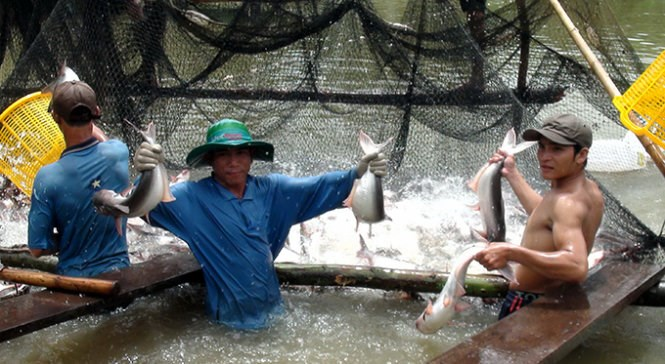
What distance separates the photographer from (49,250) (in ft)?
14.0

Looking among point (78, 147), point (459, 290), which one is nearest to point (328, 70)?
point (78, 147)

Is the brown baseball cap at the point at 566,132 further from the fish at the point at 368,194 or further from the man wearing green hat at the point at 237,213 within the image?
the man wearing green hat at the point at 237,213

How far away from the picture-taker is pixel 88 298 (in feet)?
13.9

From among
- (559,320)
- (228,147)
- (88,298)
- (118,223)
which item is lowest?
(559,320)

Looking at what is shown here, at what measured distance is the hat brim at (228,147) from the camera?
4.23 meters

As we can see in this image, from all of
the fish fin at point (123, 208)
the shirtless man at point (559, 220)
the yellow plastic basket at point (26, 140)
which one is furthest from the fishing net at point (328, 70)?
the fish fin at point (123, 208)

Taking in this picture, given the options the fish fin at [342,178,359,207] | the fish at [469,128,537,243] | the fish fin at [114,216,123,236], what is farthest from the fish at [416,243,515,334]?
the fish fin at [114,216,123,236]

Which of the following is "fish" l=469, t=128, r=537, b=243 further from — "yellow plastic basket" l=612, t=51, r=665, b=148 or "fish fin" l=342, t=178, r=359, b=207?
"yellow plastic basket" l=612, t=51, r=665, b=148

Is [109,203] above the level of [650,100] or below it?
below

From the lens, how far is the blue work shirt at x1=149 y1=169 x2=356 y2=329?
4324 mm

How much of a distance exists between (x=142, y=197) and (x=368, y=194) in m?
1.22

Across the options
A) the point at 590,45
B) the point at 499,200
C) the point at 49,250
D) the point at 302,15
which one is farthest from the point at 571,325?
the point at 302,15

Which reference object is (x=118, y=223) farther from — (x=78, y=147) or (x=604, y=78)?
(x=604, y=78)

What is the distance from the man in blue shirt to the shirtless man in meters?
2.22
